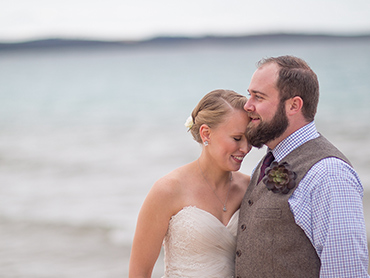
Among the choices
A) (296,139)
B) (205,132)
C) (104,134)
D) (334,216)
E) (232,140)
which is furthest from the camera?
(104,134)

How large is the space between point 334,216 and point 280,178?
0.35 meters

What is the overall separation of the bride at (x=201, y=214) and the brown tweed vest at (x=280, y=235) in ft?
1.12

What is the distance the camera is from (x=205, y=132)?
3209 mm

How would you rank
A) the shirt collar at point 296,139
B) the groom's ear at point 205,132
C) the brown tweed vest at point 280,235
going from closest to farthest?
the brown tweed vest at point 280,235
the shirt collar at point 296,139
the groom's ear at point 205,132

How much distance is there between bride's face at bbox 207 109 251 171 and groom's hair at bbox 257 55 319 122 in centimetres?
39

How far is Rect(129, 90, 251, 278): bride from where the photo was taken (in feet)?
10.1

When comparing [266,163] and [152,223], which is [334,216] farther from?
[152,223]

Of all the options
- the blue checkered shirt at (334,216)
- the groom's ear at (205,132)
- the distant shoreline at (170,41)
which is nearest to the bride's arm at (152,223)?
the groom's ear at (205,132)

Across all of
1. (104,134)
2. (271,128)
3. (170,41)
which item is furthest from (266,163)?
(170,41)

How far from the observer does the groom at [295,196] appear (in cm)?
240

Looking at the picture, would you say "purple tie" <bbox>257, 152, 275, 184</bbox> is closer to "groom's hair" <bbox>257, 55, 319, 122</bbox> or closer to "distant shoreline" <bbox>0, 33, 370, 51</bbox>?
"groom's hair" <bbox>257, 55, 319, 122</bbox>

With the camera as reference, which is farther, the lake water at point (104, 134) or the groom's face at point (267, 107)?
the lake water at point (104, 134)

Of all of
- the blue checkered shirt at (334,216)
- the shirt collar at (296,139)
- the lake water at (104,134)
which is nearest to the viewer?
the blue checkered shirt at (334,216)

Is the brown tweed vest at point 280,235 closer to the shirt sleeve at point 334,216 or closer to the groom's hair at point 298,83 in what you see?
the shirt sleeve at point 334,216
